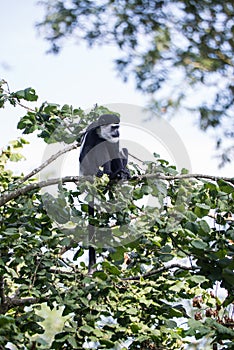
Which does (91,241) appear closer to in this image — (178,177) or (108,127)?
(178,177)

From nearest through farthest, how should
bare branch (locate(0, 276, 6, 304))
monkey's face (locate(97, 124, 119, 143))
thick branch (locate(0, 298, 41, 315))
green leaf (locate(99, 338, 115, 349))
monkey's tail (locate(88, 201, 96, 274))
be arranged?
green leaf (locate(99, 338, 115, 349)), monkey's tail (locate(88, 201, 96, 274)), thick branch (locate(0, 298, 41, 315)), bare branch (locate(0, 276, 6, 304)), monkey's face (locate(97, 124, 119, 143))

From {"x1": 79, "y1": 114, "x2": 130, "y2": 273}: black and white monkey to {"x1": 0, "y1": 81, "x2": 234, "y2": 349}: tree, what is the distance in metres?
0.15

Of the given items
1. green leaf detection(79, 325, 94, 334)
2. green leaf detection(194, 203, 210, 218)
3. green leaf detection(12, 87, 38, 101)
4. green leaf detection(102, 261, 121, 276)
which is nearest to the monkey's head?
green leaf detection(12, 87, 38, 101)

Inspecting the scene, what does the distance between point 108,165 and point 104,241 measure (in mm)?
610

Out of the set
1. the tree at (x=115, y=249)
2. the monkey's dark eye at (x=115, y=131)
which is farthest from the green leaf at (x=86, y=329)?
the monkey's dark eye at (x=115, y=131)

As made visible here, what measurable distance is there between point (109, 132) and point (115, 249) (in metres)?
0.92

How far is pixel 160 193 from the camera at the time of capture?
2.99 meters

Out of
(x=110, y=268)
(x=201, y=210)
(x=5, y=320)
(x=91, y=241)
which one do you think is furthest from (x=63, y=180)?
(x=5, y=320)

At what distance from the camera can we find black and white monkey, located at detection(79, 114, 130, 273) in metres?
3.27

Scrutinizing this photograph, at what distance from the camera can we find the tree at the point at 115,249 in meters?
2.64

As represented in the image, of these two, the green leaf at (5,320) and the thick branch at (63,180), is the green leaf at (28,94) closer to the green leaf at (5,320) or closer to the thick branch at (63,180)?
the thick branch at (63,180)

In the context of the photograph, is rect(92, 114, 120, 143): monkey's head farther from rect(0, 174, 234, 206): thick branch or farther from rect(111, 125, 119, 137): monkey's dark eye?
rect(0, 174, 234, 206): thick branch

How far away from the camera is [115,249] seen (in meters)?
2.78

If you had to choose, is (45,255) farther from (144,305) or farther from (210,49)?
(210,49)
